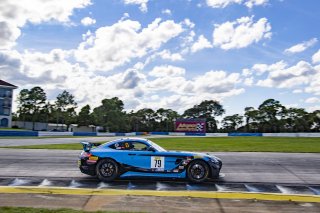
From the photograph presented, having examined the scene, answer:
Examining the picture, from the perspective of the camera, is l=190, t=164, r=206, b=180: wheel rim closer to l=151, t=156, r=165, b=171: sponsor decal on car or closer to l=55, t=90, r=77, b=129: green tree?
l=151, t=156, r=165, b=171: sponsor decal on car

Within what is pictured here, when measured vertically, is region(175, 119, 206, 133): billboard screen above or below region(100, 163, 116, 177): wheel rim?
above

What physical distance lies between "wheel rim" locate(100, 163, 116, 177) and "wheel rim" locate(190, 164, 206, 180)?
2222 millimetres

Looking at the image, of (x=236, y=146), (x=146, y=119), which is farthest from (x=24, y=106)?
(x=236, y=146)

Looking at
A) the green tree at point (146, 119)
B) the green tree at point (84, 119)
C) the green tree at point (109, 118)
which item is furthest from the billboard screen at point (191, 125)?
the green tree at point (146, 119)

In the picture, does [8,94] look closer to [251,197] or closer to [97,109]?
[97,109]

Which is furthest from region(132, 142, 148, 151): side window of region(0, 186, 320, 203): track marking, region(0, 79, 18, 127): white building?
region(0, 79, 18, 127): white building

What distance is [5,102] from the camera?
8969 cm

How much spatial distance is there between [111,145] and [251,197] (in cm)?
430

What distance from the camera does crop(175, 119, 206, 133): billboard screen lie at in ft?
257

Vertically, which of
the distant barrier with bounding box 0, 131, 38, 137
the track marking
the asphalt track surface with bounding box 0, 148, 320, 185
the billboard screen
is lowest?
the track marking

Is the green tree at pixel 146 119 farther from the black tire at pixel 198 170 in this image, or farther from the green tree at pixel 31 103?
the black tire at pixel 198 170

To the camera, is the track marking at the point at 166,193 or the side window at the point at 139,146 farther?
the side window at the point at 139,146

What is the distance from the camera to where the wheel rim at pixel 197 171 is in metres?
9.80

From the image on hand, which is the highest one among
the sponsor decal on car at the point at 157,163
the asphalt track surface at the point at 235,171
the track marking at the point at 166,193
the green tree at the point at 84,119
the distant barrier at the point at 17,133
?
the green tree at the point at 84,119
